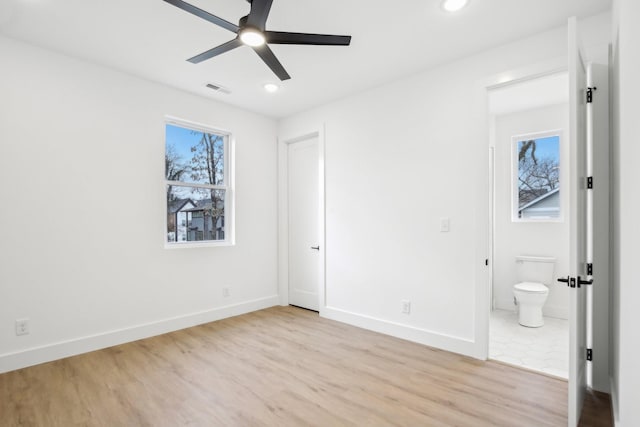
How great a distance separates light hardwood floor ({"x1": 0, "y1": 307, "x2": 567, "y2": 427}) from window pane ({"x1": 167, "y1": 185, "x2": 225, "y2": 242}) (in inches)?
48.7

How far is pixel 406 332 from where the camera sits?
3387 mm

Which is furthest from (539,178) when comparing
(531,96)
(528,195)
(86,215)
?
(86,215)

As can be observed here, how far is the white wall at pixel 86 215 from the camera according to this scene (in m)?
2.75

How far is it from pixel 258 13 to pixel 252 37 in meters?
0.22

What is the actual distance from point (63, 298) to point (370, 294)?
301 centimetres

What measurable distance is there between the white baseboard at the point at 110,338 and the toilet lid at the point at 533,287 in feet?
11.1

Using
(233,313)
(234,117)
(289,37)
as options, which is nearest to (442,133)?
(289,37)

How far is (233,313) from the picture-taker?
4.24 meters

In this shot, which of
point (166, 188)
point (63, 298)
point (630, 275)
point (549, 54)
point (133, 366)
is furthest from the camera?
point (166, 188)

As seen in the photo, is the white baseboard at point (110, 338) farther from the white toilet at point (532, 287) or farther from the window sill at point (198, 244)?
the white toilet at point (532, 287)

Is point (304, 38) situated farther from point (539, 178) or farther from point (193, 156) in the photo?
point (539, 178)

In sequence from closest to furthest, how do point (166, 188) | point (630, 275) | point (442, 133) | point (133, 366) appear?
point (630, 275) → point (133, 366) → point (442, 133) → point (166, 188)

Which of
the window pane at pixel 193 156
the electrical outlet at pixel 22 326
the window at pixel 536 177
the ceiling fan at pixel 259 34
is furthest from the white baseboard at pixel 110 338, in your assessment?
the window at pixel 536 177

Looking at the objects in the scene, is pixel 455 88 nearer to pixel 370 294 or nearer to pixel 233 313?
pixel 370 294
